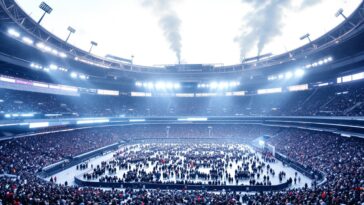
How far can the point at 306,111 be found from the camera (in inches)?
1893

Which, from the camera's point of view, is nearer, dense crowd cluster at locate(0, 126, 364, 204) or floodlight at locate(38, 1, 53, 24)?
dense crowd cluster at locate(0, 126, 364, 204)

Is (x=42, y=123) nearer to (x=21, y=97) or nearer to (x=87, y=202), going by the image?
(x=21, y=97)

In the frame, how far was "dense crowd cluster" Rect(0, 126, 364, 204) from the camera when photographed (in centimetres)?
1620

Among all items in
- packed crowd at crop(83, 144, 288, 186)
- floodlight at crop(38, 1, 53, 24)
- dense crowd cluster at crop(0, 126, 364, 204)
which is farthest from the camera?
floodlight at crop(38, 1, 53, 24)

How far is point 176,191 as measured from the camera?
22203mm

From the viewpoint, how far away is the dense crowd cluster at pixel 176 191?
16203 mm

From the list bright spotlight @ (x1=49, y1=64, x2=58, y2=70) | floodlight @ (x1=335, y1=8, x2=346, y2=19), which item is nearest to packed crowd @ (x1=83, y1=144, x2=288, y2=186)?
bright spotlight @ (x1=49, y1=64, x2=58, y2=70)

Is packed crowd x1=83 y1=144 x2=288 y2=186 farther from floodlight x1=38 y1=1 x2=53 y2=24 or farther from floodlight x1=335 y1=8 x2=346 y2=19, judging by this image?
floodlight x1=38 y1=1 x2=53 y2=24

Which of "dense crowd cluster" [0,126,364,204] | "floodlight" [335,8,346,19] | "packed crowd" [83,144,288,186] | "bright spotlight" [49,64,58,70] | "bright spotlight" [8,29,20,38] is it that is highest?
"floodlight" [335,8,346,19]

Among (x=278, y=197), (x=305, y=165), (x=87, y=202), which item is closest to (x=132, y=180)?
(x=87, y=202)

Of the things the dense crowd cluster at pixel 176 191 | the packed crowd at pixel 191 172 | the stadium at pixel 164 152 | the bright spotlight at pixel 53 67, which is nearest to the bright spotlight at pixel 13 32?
the stadium at pixel 164 152

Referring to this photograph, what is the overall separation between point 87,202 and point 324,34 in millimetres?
46249

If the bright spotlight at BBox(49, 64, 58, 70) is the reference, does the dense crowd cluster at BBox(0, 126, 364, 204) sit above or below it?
below

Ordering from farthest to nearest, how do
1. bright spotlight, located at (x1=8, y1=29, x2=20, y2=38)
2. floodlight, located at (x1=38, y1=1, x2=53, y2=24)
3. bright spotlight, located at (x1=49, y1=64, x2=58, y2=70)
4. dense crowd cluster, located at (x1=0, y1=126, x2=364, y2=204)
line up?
bright spotlight, located at (x1=49, y1=64, x2=58, y2=70)
floodlight, located at (x1=38, y1=1, x2=53, y2=24)
bright spotlight, located at (x1=8, y1=29, x2=20, y2=38)
dense crowd cluster, located at (x1=0, y1=126, x2=364, y2=204)
